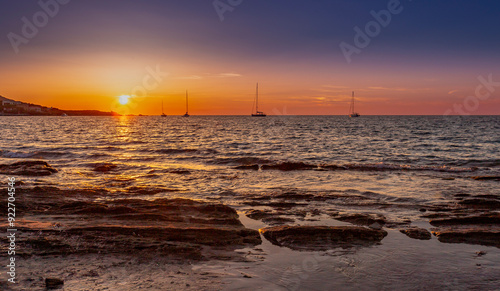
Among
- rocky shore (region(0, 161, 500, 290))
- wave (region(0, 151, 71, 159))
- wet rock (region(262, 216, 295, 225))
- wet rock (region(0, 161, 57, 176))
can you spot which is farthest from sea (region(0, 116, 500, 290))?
wet rock (region(0, 161, 57, 176))

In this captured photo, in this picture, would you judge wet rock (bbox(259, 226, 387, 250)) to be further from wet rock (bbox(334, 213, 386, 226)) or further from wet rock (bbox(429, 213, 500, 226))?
wet rock (bbox(429, 213, 500, 226))

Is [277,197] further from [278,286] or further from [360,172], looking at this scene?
[360,172]

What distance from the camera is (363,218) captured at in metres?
10.1

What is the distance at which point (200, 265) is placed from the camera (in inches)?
261

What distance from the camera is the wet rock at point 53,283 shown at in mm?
5438

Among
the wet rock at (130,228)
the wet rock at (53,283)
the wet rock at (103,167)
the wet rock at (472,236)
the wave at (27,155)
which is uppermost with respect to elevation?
the wet rock at (472,236)

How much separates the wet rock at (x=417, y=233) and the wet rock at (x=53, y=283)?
24.4 ft

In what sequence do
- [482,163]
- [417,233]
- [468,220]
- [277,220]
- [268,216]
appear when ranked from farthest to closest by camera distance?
[482,163], [268,216], [277,220], [468,220], [417,233]

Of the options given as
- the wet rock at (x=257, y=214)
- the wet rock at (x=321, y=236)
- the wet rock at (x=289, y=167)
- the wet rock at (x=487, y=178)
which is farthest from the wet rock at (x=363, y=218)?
the wet rock at (x=289, y=167)

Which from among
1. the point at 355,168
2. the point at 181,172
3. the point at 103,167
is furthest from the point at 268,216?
the point at 103,167

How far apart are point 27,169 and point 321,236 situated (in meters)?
17.5

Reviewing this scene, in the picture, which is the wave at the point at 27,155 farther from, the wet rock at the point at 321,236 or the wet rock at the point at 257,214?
the wet rock at the point at 321,236

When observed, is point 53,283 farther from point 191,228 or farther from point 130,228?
point 191,228

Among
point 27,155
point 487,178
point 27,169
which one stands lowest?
point 27,155
